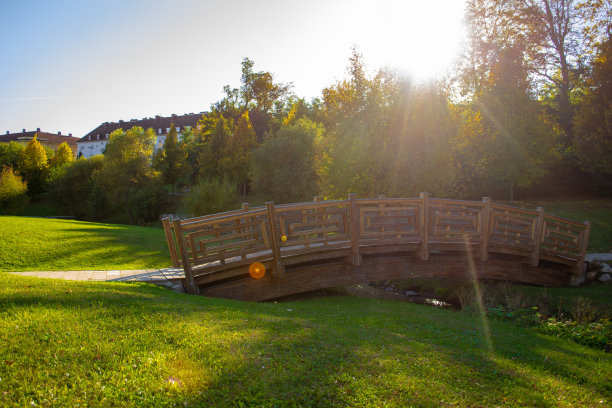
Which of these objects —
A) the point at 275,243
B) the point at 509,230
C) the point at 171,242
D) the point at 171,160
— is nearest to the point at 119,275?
the point at 171,242

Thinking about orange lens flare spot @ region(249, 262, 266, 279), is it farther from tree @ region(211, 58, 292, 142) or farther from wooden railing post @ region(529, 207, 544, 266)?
tree @ region(211, 58, 292, 142)

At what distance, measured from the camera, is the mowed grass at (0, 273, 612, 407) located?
3.75 metres

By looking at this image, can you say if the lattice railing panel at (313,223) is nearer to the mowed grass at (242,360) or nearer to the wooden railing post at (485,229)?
the mowed grass at (242,360)

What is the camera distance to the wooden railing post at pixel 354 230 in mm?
11000

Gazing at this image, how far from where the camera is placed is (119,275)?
9719mm

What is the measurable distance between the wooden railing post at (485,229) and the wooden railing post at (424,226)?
2.00m

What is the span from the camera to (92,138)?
105375mm

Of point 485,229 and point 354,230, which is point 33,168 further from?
point 485,229

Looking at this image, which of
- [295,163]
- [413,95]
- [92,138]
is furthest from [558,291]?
[92,138]

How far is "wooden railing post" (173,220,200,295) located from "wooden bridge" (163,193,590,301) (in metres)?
0.02

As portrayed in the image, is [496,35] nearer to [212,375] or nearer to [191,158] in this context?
Answer: [212,375]

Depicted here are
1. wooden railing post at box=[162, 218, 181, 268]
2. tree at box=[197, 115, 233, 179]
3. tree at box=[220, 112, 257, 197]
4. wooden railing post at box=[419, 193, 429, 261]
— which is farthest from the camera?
tree at box=[197, 115, 233, 179]

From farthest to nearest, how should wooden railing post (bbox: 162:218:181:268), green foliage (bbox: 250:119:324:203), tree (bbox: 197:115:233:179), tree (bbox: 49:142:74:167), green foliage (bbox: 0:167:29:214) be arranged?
tree (bbox: 49:142:74:167) < tree (bbox: 197:115:233:179) < green foliage (bbox: 0:167:29:214) < green foliage (bbox: 250:119:324:203) < wooden railing post (bbox: 162:218:181:268)

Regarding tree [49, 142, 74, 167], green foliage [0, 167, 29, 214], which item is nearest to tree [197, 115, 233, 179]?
green foliage [0, 167, 29, 214]
